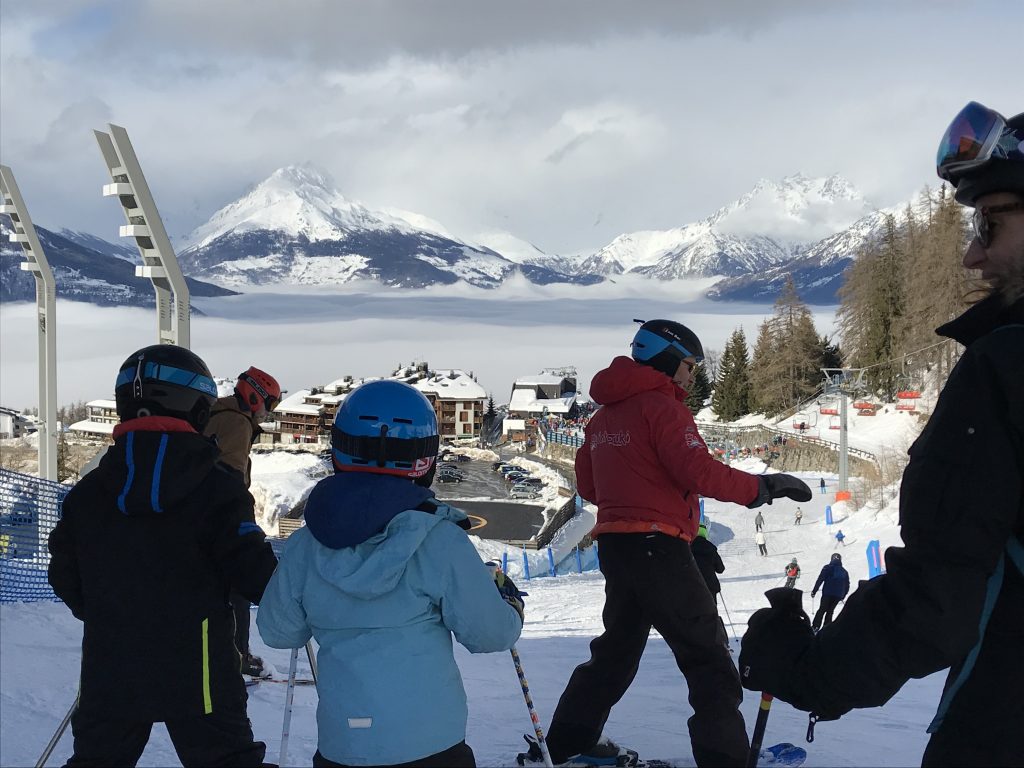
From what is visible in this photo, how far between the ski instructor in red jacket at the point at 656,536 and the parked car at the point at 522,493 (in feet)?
162

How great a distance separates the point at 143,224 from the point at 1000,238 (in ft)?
26.6

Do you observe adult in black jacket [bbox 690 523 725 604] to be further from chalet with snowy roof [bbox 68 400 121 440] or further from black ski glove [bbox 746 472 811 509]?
chalet with snowy roof [bbox 68 400 121 440]

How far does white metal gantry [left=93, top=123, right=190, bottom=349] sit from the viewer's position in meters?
7.89

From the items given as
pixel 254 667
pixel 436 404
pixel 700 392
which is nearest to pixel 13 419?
pixel 254 667

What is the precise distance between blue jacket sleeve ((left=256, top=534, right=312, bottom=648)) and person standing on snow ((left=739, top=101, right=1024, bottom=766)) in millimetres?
1394

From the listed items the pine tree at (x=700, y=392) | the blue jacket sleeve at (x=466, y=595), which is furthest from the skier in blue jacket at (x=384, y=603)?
the pine tree at (x=700, y=392)

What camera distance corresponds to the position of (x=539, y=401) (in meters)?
95.3

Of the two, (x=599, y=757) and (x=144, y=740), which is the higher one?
(x=144, y=740)

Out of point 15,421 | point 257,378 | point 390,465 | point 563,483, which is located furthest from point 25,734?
point 563,483

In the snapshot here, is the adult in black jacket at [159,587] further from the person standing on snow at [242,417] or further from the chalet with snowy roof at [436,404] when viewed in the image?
the chalet with snowy roof at [436,404]

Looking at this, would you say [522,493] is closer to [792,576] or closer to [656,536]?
[792,576]

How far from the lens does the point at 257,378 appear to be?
15.9ft

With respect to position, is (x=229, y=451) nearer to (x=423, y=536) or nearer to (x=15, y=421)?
(x=423, y=536)

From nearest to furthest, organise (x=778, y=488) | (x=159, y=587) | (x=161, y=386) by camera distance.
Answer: (x=159, y=587)
(x=161, y=386)
(x=778, y=488)
